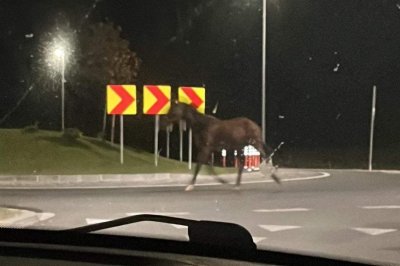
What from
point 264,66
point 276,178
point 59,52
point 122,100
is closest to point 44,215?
point 122,100

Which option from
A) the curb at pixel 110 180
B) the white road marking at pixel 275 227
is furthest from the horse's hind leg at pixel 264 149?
the white road marking at pixel 275 227

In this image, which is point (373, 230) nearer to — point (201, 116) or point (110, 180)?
point (201, 116)

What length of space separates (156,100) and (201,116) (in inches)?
51.7

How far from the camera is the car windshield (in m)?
10.8

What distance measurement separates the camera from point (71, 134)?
2184 cm

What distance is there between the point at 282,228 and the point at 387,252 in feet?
6.46

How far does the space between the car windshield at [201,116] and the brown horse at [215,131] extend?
1.1 inches

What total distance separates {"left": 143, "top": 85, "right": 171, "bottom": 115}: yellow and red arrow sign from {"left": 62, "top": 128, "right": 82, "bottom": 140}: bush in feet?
24.7

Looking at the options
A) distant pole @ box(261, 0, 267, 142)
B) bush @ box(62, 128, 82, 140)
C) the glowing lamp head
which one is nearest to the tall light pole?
the glowing lamp head

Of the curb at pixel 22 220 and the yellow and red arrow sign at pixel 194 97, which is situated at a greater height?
the yellow and red arrow sign at pixel 194 97

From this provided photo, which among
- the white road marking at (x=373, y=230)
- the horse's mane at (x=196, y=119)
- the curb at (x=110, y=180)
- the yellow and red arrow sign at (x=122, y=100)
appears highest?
the yellow and red arrow sign at (x=122, y=100)

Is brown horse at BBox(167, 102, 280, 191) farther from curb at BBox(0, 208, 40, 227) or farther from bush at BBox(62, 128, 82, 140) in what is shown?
bush at BBox(62, 128, 82, 140)

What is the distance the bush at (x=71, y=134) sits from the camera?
2166 cm

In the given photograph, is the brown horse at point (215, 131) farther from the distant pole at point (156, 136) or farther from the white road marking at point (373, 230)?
the white road marking at point (373, 230)
